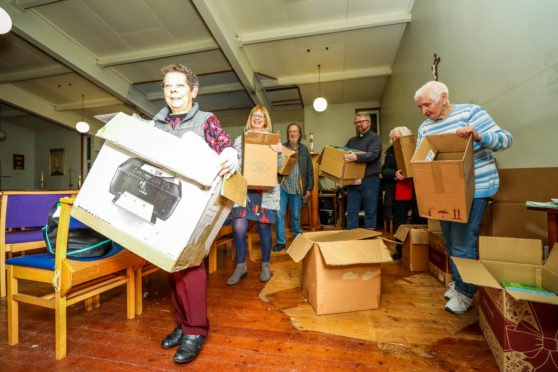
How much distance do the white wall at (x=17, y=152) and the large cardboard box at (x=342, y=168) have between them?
9598mm

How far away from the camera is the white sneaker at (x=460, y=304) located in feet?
4.13

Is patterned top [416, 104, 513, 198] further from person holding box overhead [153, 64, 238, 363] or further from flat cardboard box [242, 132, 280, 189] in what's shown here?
person holding box overhead [153, 64, 238, 363]

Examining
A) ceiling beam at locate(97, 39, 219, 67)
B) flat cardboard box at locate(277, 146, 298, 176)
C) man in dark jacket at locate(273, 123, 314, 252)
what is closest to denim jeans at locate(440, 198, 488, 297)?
flat cardboard box at locate(277, 146, 298, 176)

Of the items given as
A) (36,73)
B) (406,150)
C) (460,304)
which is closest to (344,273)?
(460,304)

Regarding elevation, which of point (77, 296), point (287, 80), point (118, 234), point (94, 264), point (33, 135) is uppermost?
point (287, 80)

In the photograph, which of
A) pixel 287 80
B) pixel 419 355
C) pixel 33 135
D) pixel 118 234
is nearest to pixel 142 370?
pixel 118 234

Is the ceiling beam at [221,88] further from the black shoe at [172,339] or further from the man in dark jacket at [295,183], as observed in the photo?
the black shoe at [172,339]

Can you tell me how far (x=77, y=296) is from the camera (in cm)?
101

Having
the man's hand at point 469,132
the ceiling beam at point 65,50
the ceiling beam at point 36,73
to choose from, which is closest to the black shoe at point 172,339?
the man's hand at point 469,132

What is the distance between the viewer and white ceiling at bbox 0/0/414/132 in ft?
10.9

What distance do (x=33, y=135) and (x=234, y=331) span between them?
10884 millimetres

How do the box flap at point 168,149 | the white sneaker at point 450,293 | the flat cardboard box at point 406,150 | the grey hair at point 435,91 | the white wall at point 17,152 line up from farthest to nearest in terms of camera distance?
the white wall at point 17,152 < the flat cardboard box at point 406,150 < the white sneaker at point 450,293 < the grey hair at point 435,91 < the box flap at point 168,149

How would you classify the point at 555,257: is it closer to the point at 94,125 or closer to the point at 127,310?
the point at 127,310

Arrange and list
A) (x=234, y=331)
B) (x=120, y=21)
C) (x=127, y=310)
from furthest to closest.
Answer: (x=120, y=21) < (x=127, y=310) < (x=234, y=331)
